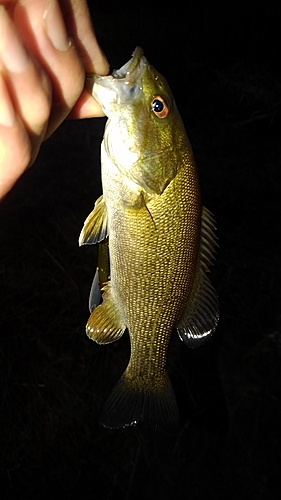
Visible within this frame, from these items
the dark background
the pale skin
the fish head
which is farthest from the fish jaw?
the dark background

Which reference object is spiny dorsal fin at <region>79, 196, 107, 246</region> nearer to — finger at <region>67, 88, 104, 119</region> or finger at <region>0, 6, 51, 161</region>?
finger at <region>67, 88, 104, 119</region>

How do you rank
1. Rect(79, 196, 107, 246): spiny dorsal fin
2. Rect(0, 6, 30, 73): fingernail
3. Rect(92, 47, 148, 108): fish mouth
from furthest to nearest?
Rect(79, 196, 107, 246): spiny dorsal fin, Rect(92, 47, 148, 108): fish mouth, Rect(0, 6, 30, 73): fingernail

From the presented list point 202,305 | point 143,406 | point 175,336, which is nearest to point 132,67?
point 202,305

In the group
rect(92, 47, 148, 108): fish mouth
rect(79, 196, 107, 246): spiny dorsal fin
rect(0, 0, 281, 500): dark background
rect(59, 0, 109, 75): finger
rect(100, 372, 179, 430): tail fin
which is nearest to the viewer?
rect(59, 0, 109, 75): finger

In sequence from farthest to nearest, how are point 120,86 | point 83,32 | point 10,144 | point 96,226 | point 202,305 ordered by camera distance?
point 202,305
point 96,226
point 120,86
point 83,32
point 10,144

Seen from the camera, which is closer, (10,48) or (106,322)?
(10,48)

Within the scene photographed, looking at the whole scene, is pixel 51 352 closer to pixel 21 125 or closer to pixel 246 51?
pixel 21 125

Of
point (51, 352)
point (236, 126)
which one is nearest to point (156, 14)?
point (236, 126)

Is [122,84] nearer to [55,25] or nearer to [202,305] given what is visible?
[55,25]
